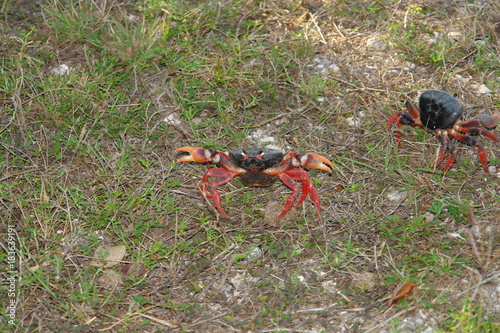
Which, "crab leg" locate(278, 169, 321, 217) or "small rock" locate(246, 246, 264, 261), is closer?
"small rock" locate(246, 246, 264, 261)

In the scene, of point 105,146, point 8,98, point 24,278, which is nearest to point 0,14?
point 8,98

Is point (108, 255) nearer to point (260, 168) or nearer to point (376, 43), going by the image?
point (260, 168)

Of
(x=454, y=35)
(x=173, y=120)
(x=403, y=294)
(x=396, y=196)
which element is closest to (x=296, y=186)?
(x=396, y=196)

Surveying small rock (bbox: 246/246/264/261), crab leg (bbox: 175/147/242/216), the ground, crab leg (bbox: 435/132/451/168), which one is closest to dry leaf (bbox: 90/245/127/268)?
the ground

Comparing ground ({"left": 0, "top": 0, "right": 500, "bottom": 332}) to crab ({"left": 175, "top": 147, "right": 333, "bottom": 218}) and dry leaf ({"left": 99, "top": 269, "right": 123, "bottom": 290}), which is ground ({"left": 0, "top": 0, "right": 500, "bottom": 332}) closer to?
dry leaf ({"left": 99, "top": 269, "right": 123, "bottom": 290})

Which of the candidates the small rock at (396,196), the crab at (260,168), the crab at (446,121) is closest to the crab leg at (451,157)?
the crab at (446,121)

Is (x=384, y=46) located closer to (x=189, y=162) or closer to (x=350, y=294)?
(x=189, y=162)
